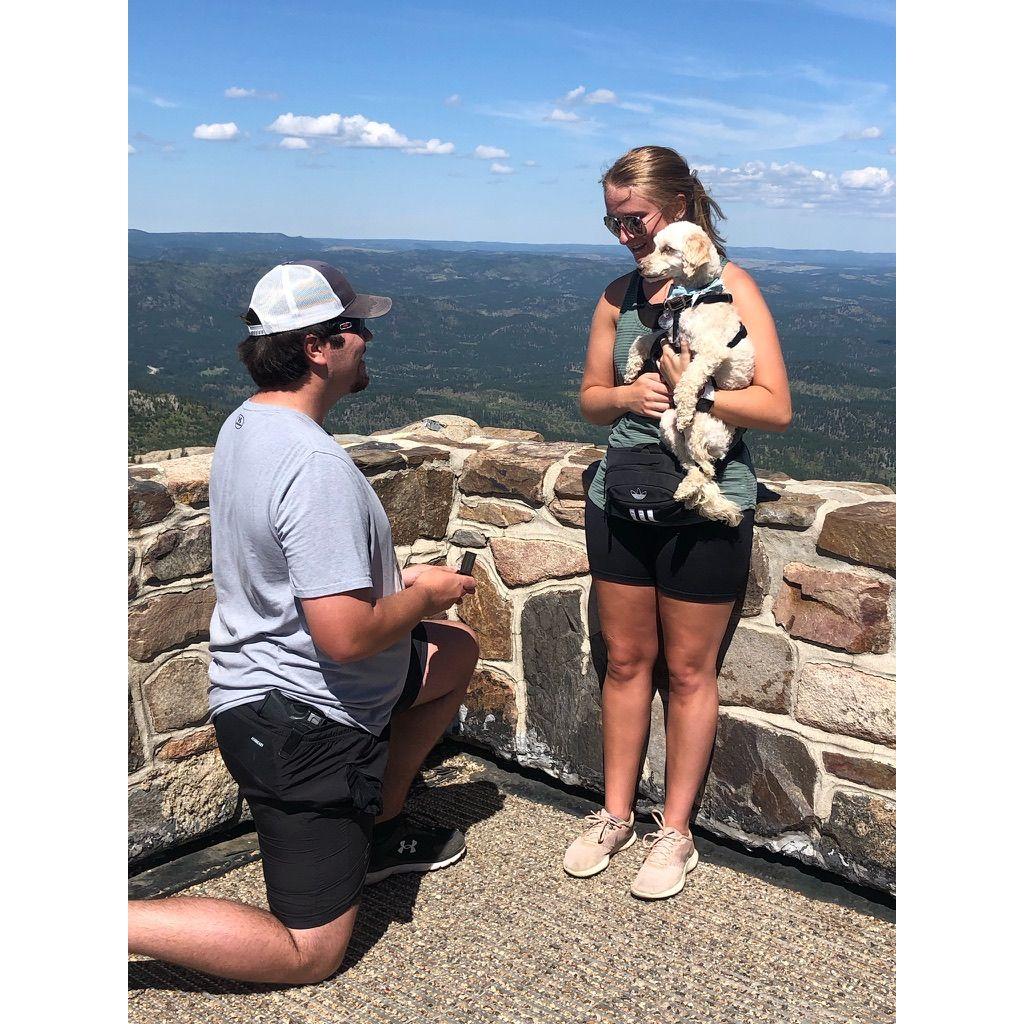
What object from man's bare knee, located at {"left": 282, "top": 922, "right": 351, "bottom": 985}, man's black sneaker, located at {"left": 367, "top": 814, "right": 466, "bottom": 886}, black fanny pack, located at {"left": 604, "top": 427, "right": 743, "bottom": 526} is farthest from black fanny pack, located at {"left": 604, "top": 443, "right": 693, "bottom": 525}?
man's bare knee, located at {"left": 282, "top": 922, "right": 351, "bottom": 985}

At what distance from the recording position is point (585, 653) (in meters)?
3.13

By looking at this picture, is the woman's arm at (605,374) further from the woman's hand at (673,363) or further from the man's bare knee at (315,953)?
the man's bare knee at (315,953)

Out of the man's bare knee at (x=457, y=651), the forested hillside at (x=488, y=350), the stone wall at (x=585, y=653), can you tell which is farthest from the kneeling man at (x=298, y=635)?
the forested hillside at (x=488, y=350)

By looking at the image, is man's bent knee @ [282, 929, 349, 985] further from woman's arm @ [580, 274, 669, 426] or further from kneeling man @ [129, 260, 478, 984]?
woman's arm @ [580, 274, 669, 426]

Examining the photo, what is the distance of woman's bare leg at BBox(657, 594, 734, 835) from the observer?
2568mm

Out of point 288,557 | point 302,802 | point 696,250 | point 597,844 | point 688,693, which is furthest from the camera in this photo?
point 597,844

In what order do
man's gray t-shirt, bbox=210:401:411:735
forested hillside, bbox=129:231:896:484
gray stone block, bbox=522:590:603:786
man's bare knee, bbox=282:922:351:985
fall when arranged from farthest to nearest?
1. forested hillside, bbox=129:231:896:484
2. gray stone block, bbox=522:590:603:786
3. man's bare knee, bbox=282:922:351:985
4. man's gray t-shirt, bbox=210:401:411:735

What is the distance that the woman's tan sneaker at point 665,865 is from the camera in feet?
8.54

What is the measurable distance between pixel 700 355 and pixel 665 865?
1.39 m

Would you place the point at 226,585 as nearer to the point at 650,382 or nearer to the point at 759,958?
the point at 650,382

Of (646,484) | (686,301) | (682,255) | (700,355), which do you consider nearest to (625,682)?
(646,484)

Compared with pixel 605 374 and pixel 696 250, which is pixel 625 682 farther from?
pixel 696 250

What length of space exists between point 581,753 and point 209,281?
7921 cm
